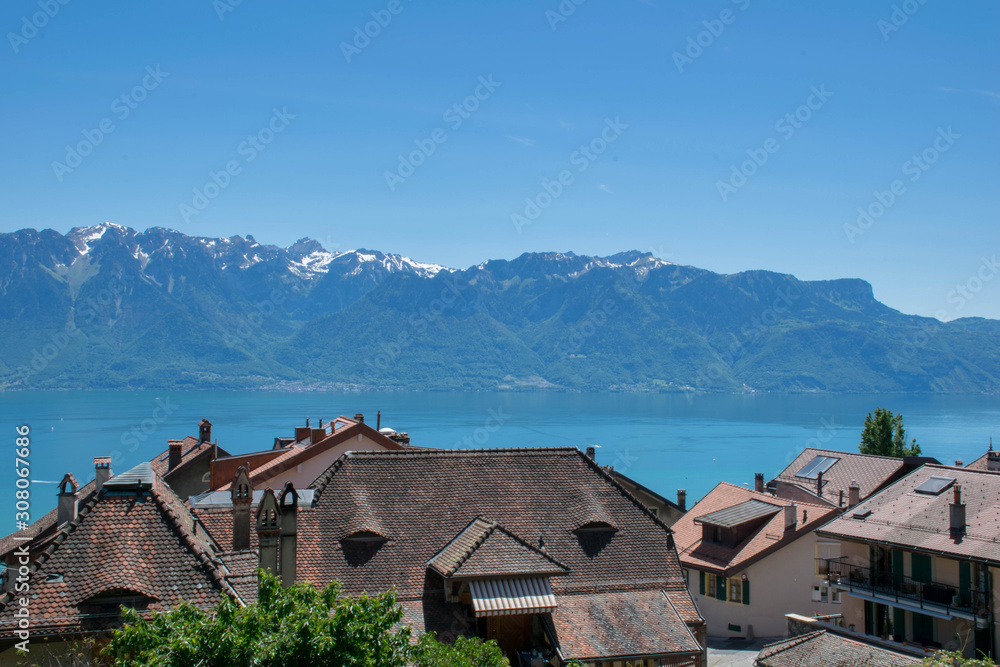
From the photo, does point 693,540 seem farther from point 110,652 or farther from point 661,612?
point 110,652

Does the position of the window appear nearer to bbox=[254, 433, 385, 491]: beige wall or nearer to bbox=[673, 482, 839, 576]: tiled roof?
bbox=[673, 482, 839, 576]: tiled roof

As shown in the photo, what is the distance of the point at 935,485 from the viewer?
31266 millimetres

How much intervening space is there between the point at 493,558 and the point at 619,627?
140 inches

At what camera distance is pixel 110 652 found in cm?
1157

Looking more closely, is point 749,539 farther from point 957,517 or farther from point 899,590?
point 957,517

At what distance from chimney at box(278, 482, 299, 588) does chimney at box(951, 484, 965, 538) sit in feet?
71.0

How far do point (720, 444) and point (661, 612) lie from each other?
167 m

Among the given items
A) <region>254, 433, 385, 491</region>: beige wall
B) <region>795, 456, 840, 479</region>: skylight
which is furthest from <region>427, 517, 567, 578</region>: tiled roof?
<region>795, 456, 840, 479</region>: skylight

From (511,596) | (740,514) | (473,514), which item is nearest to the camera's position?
(511,596)

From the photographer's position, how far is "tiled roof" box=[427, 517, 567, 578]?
19578 mm

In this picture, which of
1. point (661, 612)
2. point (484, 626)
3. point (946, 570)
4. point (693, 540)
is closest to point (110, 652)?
point (484, 626)

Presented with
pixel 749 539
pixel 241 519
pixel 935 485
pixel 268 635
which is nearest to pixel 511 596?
pixel 241 519

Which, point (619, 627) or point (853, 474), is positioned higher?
point (853, 474)

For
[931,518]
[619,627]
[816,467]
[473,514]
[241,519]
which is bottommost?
[619,627]
